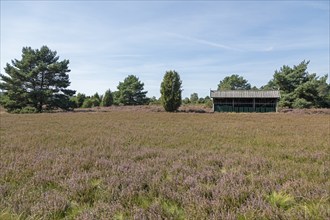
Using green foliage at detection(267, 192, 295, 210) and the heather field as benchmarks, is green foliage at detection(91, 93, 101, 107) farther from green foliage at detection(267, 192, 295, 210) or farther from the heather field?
green foliage at detection(267, 192, 295, 210)

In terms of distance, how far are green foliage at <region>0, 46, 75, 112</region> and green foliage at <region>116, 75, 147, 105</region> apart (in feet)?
79.0

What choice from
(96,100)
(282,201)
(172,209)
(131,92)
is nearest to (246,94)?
(131,92)

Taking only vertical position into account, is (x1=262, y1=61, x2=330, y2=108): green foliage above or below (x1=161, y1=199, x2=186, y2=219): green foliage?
above

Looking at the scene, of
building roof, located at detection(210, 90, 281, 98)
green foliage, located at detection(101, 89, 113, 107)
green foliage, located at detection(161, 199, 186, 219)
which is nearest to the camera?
green foliage, located at detection(161, 199, 186, 219)

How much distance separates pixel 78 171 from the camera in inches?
206

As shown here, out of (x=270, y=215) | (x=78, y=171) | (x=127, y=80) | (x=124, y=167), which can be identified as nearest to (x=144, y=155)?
(x=124, y=167)

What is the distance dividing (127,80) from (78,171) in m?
68.5

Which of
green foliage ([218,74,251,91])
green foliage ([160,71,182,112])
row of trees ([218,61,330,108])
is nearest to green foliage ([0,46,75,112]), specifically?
green foliage ([160,71,182,112])

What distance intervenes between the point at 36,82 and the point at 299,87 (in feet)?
155

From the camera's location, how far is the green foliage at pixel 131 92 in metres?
69.2

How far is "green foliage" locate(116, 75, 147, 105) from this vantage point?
227 ft

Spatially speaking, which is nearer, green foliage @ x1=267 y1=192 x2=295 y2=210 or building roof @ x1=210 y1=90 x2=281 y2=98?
green foliage @ x1=267 y1=192 x2=295 y2=210

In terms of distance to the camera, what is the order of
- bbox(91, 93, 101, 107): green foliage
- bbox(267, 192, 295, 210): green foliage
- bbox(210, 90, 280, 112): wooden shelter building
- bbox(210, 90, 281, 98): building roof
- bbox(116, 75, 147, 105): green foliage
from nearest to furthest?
bbox(267, 192, 295, 210): green foliage
bbox(210, 90, 281, 98): building roof
bbox(210, 90, 280, 112): wooden shelter building
bbox(91, 93, 101, 107): green foliage
bbox(116, 75, 147, 105): green foliage

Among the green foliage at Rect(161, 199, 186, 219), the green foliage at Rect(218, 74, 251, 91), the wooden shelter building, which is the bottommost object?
the green foliage at Rect(161, 199, 186, 219)
